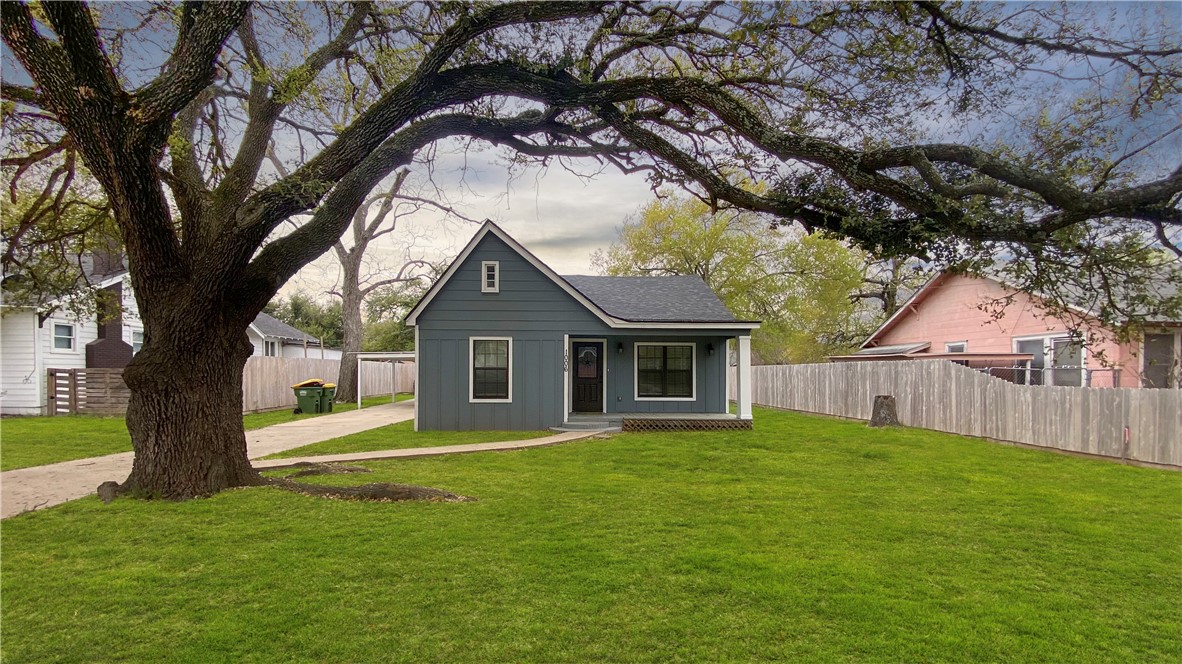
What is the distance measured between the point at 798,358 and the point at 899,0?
30.5m

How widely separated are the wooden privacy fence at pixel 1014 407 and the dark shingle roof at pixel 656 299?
4.67 metres

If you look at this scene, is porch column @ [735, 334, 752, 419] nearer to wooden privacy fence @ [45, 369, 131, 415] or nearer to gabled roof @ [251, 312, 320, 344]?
wooden privacy fence @ [45, 369, 131, 415]

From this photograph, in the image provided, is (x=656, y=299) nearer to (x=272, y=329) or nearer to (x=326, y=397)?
→ (x=326, y=397)

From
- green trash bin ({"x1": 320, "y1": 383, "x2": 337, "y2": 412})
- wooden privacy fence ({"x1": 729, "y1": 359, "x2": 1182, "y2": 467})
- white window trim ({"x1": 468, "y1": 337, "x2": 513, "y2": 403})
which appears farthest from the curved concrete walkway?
wooden privacy fence ({"x1": 729, "y1": 359, "x2": 1182, "y2": 467})

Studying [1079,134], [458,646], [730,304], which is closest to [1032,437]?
[1079,134]

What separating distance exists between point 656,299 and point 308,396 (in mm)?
11752

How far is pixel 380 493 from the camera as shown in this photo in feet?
24.1

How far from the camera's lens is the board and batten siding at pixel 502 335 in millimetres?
15328

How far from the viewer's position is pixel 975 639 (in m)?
3.76

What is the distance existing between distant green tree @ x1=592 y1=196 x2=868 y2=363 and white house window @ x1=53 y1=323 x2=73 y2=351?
2431cm

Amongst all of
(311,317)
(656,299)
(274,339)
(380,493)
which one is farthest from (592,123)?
(311,317)

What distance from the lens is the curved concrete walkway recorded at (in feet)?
24.0

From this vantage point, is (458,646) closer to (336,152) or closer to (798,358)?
(336,152)

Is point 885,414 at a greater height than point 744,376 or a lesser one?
lesser
